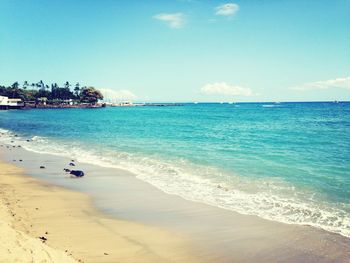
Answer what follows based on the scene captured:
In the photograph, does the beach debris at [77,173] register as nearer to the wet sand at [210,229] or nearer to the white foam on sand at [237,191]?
the wet sand at [210,229]

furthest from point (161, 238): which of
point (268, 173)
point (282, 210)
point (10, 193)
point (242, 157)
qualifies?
point (242, 157)

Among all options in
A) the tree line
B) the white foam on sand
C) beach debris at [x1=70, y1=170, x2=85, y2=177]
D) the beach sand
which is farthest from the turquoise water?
the tree line

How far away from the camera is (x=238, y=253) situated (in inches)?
348

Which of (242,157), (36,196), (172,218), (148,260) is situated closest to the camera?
(148,260)

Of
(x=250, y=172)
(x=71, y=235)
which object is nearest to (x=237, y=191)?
(x=250, y=172)

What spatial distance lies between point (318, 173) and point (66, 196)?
14.1 metres

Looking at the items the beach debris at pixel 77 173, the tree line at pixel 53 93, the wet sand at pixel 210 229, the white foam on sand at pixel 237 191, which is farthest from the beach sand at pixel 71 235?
the tree line at pixel 53 93

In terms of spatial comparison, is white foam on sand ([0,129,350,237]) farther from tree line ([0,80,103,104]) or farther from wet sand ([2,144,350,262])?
tree line ([0,80,103,104])

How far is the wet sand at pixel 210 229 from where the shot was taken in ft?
28.8

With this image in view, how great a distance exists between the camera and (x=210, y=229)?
10602mm

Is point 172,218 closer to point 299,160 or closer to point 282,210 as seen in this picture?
point 282,210

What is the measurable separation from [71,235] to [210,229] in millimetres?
4330

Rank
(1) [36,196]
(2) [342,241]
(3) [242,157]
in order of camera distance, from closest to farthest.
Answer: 1. (2) [342,241]
2. (1) [36,196]
3. (3) [242,157]

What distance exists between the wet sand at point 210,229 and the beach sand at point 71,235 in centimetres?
16
